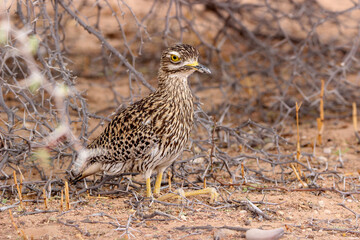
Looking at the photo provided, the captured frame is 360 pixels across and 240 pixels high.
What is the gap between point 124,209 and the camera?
416cm

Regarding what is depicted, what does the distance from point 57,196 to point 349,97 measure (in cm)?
435

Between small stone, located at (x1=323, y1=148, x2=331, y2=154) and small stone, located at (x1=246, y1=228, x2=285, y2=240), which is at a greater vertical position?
small stone, located at (x1=246, y1=228, x2=285, y2=240)

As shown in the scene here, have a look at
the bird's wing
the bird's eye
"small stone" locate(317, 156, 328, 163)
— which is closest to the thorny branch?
"small stone" locate(317, 156, 328, 163)

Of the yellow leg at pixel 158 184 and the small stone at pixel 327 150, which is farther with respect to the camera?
the small stone at pixel 327 150

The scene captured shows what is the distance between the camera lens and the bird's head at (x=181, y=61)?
4.31m

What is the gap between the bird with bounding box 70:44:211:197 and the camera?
4.28 metres

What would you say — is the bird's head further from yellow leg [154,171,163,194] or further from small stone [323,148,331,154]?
small stone [323,148,331,154]

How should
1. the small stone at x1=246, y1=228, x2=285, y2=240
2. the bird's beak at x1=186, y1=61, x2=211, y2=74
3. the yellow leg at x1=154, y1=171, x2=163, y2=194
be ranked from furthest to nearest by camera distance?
the yellow leg at x1=154, y1=171, x2=163, y2=194 < the bird's beak at x1=186, y1=61, x2=211, y2=74 < the small stone at x1=246, y1=228, x2=285, y2=240

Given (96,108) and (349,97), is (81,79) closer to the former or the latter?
(96,108)

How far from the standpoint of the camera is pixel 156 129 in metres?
4.27

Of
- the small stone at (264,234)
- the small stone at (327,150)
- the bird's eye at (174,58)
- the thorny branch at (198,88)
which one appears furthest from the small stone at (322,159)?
the small stone at (264,234)

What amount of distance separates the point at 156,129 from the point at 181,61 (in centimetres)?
56

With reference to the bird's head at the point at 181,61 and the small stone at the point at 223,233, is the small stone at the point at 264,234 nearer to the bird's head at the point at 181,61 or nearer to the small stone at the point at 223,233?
the small stone at the point at 223,233

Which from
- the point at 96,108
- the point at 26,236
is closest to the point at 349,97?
the point at 96,108
